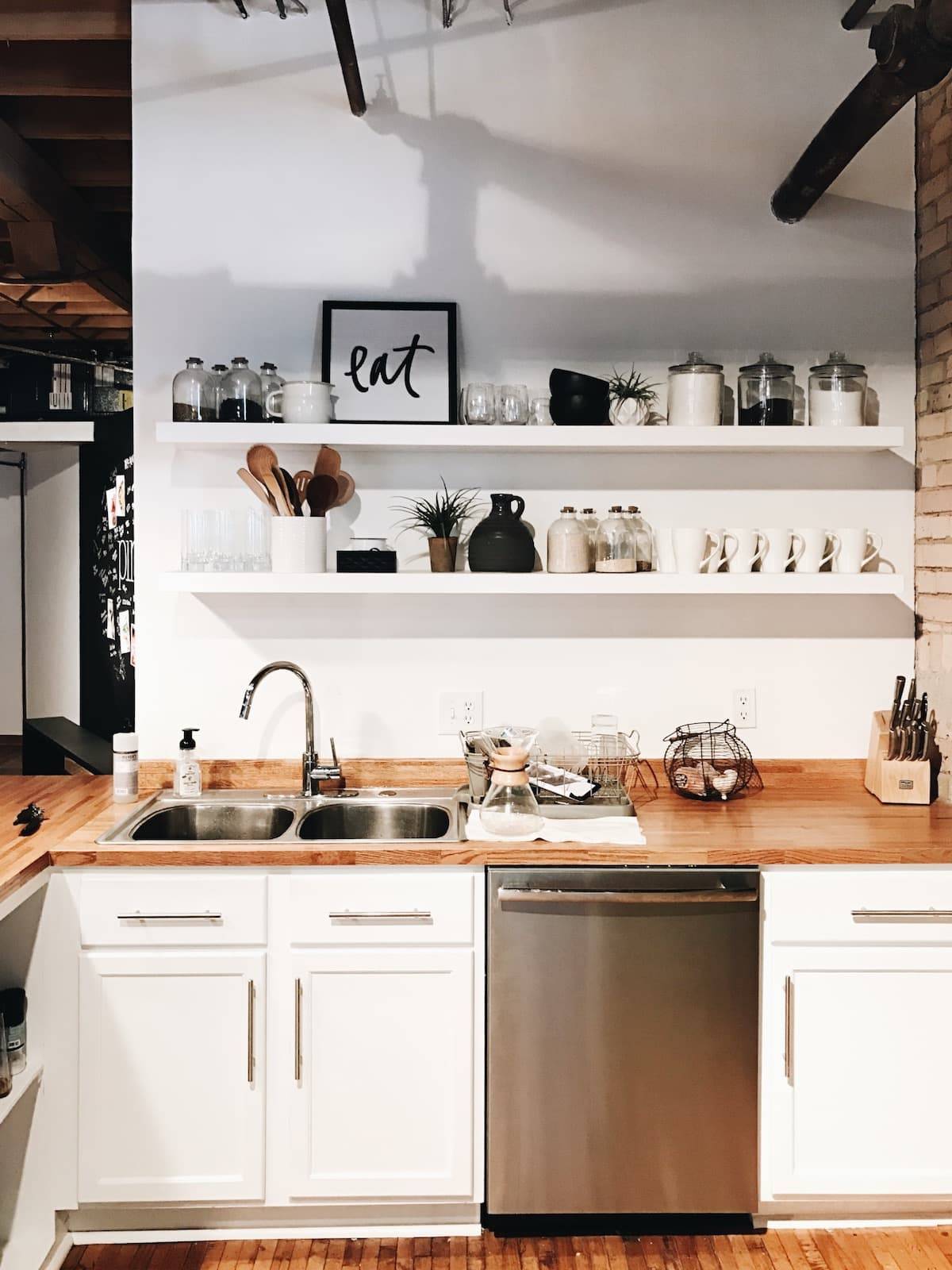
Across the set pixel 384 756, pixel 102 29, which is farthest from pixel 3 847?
pixel 102 29

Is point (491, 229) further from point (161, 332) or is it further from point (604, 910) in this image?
point (604, 910)

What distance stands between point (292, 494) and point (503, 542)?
55cm

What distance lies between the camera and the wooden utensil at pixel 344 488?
2645mm

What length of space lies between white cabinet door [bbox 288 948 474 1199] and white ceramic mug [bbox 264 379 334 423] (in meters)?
1.29

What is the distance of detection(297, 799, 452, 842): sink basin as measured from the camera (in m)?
2.55

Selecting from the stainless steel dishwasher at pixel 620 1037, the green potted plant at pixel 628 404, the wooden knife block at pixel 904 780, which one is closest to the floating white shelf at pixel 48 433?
the green potted plant at pixel 628 404

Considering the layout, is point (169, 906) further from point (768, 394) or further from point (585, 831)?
point (768, 394)

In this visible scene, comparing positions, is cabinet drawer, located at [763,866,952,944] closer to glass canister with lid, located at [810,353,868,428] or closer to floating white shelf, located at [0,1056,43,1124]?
glass canister with lid, located at [810,353,868,428]

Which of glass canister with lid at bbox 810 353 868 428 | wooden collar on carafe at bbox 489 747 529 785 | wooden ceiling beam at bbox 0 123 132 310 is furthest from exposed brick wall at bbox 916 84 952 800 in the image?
wooden ceiling beam at bbox 0 123 132 310

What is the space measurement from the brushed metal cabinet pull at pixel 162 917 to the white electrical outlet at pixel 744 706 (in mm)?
1473

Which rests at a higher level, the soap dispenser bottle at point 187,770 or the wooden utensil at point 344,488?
the wooden utensil at point 344,488

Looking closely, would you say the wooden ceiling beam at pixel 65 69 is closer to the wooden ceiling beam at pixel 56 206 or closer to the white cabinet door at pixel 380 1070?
the wooden ceiling beam at pixel 56 206

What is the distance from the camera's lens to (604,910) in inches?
84.4

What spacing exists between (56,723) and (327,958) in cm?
287
